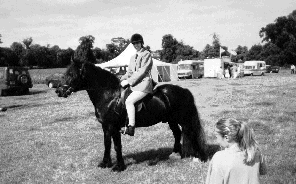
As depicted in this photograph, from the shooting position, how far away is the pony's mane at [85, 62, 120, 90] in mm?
7074

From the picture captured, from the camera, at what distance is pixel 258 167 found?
122 inches

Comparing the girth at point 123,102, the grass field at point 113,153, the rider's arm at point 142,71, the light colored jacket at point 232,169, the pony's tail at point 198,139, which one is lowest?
the grass field at point 113,153

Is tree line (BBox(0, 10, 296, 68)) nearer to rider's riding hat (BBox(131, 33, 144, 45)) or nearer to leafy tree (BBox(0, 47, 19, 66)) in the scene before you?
leafy tree (BBox(0, 47, 19, 66))

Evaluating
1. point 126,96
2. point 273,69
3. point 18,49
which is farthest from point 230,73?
point 18,49

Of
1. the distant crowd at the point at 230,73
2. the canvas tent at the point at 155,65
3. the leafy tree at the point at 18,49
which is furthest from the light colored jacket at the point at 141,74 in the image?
the leafy tree at the point at 18,49

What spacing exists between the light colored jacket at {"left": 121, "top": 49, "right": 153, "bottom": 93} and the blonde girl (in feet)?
12.3

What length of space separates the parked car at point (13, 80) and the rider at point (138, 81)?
26.7 meters

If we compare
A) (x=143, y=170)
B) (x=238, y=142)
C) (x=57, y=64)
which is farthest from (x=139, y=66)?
(x=57, y=64)

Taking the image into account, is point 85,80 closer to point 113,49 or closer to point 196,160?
point 196,160

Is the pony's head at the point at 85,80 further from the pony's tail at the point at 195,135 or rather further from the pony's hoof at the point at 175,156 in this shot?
the pony's hoof at the point at 175,156

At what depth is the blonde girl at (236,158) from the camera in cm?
298

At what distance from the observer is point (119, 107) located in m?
6.87

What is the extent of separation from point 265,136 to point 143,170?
4.12 meters

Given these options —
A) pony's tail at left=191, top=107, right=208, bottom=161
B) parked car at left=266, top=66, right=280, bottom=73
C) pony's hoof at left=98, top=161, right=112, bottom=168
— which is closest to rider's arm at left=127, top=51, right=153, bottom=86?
pony's tail at left=191, top=107, right=208, bottom=161
